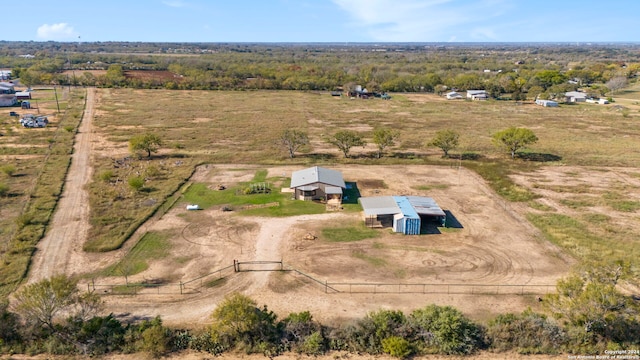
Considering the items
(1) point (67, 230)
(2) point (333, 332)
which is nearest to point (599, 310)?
(2) point (333, 332)

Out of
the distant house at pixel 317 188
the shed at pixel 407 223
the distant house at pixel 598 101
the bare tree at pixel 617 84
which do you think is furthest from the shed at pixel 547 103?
the shed at pixel 407 223

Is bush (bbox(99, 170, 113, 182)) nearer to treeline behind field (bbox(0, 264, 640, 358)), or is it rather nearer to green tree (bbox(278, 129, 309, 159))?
green tree (bbox(278, 129, 309, 159))

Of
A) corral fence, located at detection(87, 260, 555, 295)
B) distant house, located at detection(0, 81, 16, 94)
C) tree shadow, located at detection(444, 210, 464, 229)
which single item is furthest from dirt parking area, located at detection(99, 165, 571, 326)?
distant house, located at detection(0, 81, 16, 94)

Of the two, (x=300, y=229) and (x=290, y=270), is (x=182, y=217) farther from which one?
(x=290, y=270)

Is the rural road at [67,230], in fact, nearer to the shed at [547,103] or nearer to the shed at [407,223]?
the shed at [407,223]

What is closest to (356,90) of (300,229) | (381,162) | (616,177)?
(381,162)

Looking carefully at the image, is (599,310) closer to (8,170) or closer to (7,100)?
(8,170)
